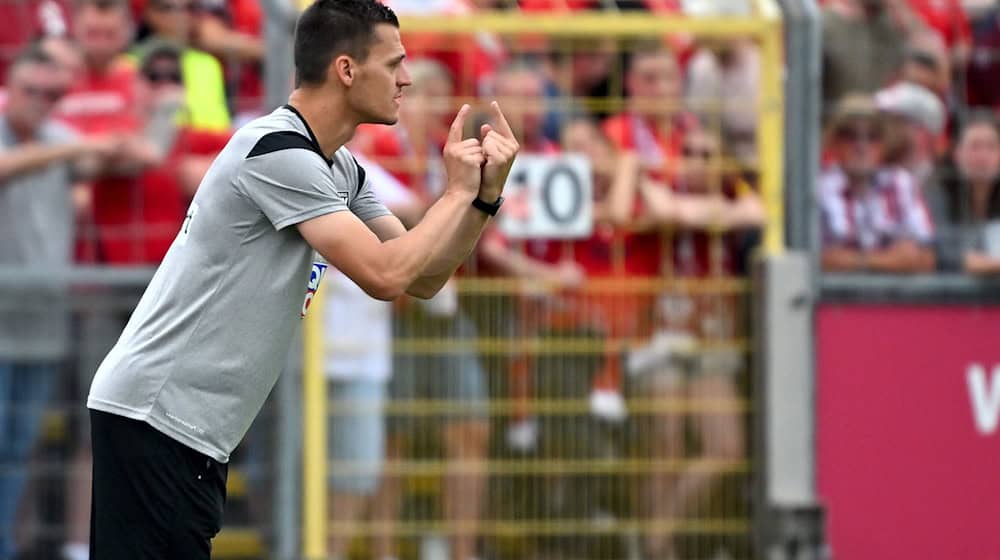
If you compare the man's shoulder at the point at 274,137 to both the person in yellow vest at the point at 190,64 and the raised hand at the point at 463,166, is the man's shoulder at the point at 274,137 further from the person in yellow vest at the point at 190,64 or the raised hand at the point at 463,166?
the person in yellow vest at the point at 190,64

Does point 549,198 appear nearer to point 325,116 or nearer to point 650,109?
point 650,109

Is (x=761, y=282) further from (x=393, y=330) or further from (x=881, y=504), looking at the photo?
(x=393, y=330)

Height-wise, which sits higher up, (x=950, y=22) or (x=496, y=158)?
(x=950, y=22)

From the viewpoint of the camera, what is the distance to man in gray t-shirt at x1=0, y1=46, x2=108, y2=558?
7324mm

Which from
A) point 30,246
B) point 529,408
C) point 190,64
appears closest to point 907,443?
point 529,408

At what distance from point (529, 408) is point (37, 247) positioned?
2.26 metres

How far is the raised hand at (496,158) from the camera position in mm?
4336

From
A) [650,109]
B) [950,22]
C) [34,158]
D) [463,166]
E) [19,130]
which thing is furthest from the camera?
[950,22]

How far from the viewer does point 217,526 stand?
4664 mm

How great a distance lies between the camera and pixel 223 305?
440 cm

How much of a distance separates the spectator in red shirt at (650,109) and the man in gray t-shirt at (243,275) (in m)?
3.06

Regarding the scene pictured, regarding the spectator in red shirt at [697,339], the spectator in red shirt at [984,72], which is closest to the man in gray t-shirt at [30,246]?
the spectator in red shirt at [697,339]

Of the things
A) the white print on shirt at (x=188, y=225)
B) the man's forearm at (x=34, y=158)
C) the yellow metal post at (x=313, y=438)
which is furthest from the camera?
the yellow metal post at (x=313, y=438)

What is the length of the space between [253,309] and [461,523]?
332cm
